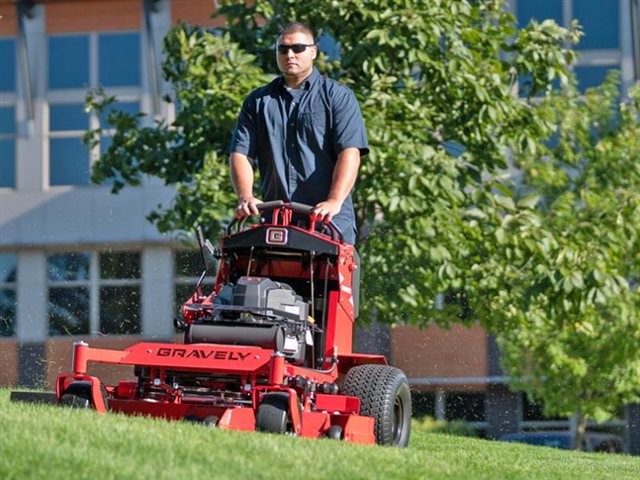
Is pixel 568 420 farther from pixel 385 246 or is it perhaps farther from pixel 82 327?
pixel 385 246

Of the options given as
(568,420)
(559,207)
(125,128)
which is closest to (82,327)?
(568,420)

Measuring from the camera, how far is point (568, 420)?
122 feet

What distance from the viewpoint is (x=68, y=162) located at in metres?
38.9

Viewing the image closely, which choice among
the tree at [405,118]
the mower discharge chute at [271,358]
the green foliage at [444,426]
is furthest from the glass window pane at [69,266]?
the mower discharge chute at [271,358]

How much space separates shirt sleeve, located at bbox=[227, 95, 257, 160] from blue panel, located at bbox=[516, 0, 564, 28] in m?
26.3

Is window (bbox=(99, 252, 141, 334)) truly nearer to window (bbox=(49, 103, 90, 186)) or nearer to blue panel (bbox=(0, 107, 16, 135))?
window (bbox=(49, 103, 90, 186))

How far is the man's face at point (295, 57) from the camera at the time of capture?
945 centimetres

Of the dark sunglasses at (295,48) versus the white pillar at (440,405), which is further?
the white pillar at (440,405)

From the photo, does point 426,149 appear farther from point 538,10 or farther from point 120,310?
point 120,310

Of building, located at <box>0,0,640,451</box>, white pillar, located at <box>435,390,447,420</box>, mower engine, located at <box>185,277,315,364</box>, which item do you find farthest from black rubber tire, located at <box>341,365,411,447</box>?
white pillar, located at <box>435,390,447,420</box>

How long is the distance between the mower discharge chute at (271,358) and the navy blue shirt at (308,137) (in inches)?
6.5

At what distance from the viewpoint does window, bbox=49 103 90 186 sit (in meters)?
38.3

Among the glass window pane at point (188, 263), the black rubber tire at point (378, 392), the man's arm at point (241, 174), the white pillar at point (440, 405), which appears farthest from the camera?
the white pillar at point (440, 405)

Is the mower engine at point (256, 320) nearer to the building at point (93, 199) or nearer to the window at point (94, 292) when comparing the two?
the window at point (94, 292)
